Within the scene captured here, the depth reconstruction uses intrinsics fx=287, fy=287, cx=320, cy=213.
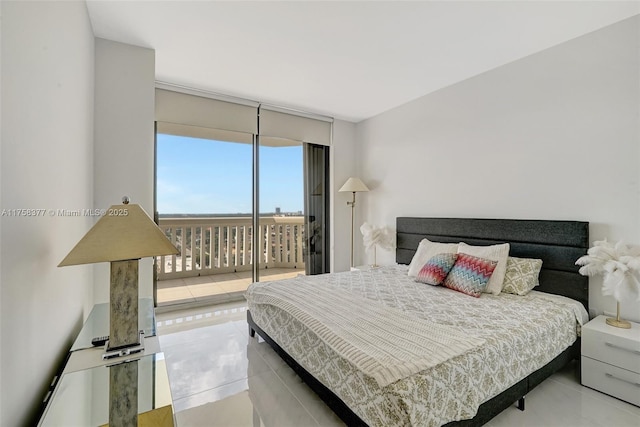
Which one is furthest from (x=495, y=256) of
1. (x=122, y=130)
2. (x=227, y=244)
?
(x=227, y=244)

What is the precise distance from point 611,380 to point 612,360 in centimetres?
14

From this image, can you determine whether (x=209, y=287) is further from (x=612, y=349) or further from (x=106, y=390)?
(x=612, y=349)

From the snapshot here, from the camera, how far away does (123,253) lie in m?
1.22

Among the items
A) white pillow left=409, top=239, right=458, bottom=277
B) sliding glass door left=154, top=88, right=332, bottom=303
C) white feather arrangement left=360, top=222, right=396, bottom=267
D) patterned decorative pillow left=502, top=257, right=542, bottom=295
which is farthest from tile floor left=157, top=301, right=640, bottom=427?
white feather arrangement left=360, top=222, right=396, bottom=267

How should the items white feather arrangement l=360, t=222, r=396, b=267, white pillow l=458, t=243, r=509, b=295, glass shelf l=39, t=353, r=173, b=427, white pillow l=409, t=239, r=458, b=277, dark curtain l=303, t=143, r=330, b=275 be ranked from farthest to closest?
dark curtain l=303, t=143, r=330, b=275
white feather arrangement l=360, t=222, r=396, b=267
white pillow l=409, t=239, r=458, b=277
white pillow l=458, t=243, r=509, b=295
glass shelf l=39, t=353, r=173, b=427

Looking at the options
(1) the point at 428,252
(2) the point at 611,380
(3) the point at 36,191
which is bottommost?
(2) the point at 611,380

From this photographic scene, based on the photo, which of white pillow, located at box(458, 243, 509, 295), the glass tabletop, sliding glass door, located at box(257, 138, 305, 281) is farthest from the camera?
sliding glass door, located at box(257, 138, 305, 281)

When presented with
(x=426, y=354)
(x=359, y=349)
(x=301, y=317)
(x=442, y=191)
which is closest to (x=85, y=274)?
(x=301, y=317)

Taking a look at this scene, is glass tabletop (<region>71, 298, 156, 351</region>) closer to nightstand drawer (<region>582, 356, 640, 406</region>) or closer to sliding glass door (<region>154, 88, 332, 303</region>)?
sliding glass door (<region>154, 88, 332, 303</region>)

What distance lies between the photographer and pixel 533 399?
6.17 ft

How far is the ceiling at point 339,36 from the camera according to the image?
6.75 ft

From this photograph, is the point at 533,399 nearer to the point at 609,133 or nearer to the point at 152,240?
the point at 609,133

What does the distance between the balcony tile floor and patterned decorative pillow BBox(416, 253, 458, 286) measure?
7.75 feet

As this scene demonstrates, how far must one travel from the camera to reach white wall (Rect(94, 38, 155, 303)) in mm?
2533
